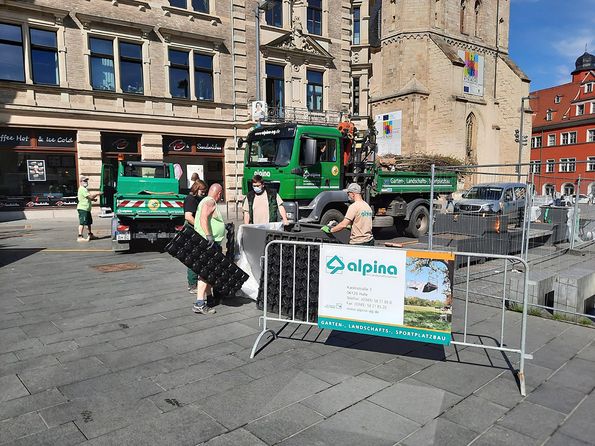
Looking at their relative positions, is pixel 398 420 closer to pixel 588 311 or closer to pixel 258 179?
pixel 258 179

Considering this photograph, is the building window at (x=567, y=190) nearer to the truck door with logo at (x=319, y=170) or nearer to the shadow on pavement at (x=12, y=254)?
the truck door with logo at (x=319, y=170)

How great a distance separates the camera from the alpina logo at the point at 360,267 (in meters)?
4.20

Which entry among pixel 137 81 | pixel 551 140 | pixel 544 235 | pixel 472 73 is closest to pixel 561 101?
pixel 551 140

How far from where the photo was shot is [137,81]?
2041 cm

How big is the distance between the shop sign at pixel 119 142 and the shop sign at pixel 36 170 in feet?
8.43

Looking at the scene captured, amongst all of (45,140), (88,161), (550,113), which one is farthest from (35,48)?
(550,113)

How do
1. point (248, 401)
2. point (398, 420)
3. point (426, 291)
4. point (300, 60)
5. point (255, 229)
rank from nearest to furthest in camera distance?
point (398, 420) → point (248, 401) → point (426, 291) → point (255, 229) → point (300, 60)

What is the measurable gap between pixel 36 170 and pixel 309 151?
13.6 m

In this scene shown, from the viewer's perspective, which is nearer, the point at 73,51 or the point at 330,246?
the point at 330,246

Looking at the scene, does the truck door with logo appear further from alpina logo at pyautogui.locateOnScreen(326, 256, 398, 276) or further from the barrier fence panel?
alpina logo at pyautogui.locateOnScreen(326, 256, 398, 276)

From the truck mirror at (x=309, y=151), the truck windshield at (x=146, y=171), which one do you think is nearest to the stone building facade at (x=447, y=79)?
the truck windshield at (x=146, y=171)

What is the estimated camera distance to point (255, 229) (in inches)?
268

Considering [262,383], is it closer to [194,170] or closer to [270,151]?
[270,151]

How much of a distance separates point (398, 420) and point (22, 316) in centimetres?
512
